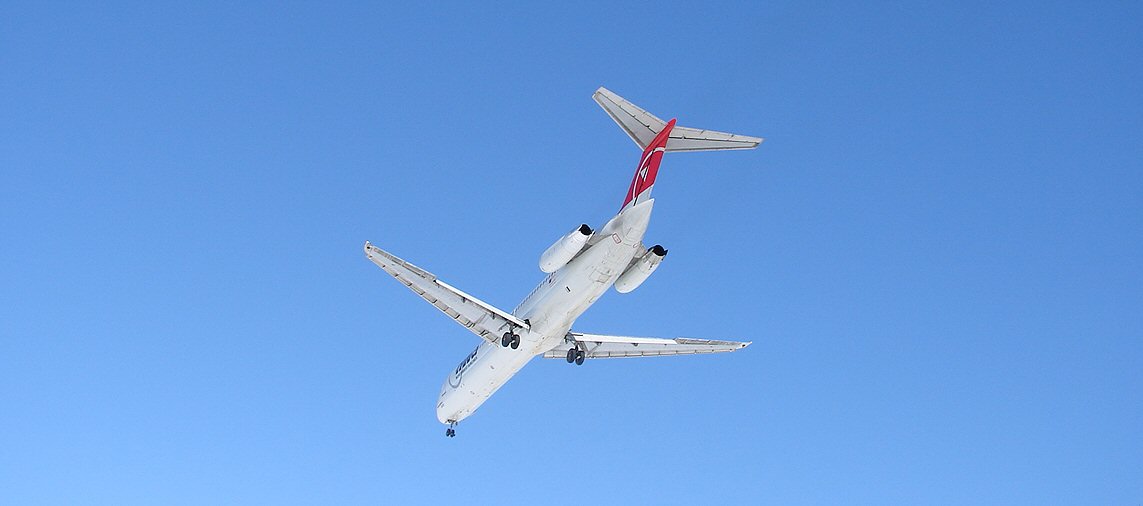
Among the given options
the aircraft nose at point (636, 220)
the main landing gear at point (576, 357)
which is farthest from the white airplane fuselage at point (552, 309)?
the main landing gear at point (576, 357)

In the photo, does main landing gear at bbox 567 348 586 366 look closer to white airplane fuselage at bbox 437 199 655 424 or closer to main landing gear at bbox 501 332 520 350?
white airplane fuselage at bbox 437 199 655 424

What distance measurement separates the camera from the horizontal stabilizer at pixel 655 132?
43.9 meters

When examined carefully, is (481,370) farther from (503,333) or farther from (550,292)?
(550,292)

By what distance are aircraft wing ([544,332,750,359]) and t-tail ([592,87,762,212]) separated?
919 cm

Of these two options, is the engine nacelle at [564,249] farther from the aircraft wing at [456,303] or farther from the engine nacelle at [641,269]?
the aircraft wing at [456,303]

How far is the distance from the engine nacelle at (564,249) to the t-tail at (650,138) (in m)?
3.09

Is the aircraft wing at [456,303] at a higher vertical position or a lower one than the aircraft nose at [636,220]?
higher

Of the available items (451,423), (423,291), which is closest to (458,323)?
(423,291)

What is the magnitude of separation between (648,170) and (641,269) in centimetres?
379

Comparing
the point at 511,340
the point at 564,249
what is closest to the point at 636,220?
the point at 564,249

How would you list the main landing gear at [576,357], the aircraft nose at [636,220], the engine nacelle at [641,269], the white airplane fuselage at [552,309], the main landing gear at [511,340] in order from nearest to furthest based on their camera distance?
1. the aircraft nose at [636,220]
2. the white airplane fuselage at [552,309]
3. the engine nacelle at [641,269]
4. the main landing gear at [511,340]
5. the main landing gear at [576,357]

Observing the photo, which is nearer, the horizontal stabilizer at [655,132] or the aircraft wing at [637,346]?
the horizontal stabilizer at [655,132]

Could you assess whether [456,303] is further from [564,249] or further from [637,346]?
[637,346]

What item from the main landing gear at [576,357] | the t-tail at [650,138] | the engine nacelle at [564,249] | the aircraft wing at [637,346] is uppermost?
the t-tail at [650,138]
